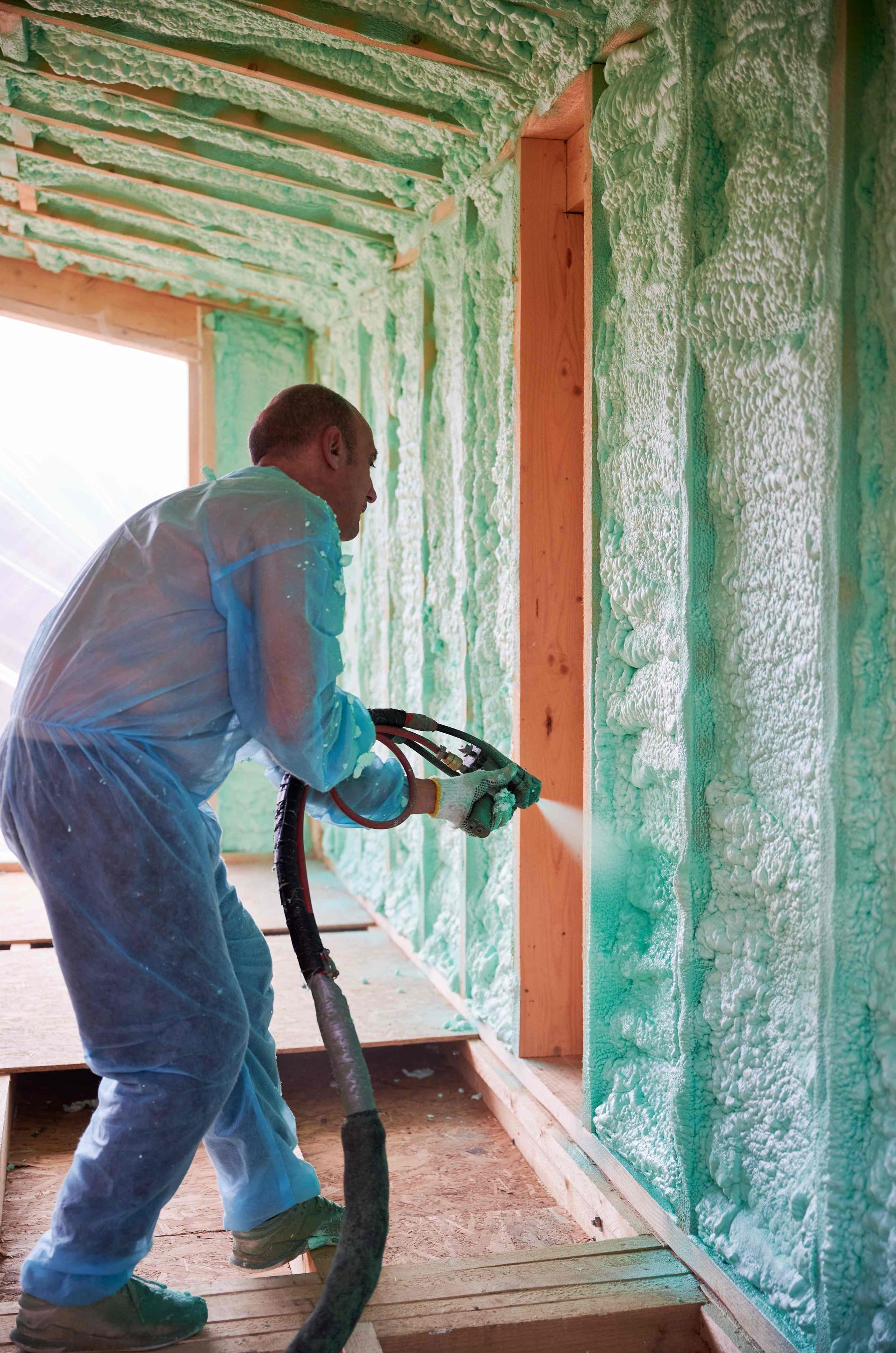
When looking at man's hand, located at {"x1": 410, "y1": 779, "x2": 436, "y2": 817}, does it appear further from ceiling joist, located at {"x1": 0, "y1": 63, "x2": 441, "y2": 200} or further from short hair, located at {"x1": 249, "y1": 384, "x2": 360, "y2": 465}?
ceiling joist, located at {"x1": 0, "y1": 63, "x2": 441, "y2": 200}

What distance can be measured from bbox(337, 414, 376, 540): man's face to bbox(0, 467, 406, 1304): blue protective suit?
0.19 metres

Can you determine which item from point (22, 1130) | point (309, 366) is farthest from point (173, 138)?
point (22, 1130)

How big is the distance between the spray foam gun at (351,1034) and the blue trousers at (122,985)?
18 cm

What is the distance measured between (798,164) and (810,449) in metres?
0.45

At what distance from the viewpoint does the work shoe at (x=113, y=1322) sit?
170 centimetres

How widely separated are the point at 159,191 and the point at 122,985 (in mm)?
3328

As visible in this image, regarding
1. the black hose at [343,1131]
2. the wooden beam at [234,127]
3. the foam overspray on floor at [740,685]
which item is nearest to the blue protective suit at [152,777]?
the black hose at [343,1131]

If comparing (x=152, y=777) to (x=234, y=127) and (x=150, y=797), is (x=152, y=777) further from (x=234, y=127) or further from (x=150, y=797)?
(x=234, y=127)

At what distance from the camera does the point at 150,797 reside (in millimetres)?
1750

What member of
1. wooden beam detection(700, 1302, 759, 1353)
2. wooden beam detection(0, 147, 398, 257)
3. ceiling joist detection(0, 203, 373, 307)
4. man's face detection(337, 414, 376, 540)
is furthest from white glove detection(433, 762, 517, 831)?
ceiling joist detection(0, 203, 373, 307)

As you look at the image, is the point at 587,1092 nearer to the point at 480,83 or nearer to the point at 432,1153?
the point at 432,1153

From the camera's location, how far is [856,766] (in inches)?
61.4

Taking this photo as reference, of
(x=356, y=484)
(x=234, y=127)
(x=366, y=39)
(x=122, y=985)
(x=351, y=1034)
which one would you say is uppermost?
(x=234, y=127)

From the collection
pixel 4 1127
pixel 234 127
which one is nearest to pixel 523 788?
pixel 4 1127
